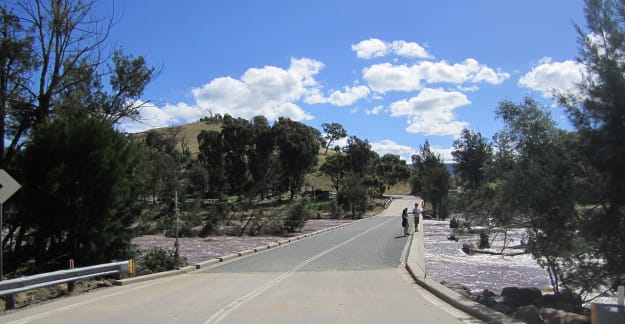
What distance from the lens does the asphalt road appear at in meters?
8.48

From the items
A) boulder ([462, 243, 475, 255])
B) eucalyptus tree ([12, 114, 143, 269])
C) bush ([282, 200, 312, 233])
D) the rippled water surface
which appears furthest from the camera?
bush ([282, 200, 312, 233])

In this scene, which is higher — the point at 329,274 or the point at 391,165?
the point at 391,165

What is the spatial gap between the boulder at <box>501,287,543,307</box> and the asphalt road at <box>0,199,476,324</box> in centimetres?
166

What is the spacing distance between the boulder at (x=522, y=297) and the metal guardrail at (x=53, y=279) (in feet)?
31.6

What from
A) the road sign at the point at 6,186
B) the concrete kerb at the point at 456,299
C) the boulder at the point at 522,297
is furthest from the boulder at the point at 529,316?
the road sign at the point at 6,186

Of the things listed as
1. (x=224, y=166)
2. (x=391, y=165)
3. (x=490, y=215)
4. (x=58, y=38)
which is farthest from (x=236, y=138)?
(x=490, y=215)

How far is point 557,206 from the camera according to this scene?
9.90 meters

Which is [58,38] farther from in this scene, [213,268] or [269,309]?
[269,309]

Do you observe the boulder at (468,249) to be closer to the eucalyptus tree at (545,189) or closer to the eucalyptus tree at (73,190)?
the eucalyptus tree at (545,189)

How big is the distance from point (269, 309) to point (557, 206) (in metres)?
5.99

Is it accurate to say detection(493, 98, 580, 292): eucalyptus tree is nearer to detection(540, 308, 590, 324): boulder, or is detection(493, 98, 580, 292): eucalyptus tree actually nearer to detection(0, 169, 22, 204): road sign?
detection(540, 308, 590, 324): boulder

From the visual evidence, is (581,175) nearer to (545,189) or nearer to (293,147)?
(545,189)

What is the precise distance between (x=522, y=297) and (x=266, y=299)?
5410 millimetres

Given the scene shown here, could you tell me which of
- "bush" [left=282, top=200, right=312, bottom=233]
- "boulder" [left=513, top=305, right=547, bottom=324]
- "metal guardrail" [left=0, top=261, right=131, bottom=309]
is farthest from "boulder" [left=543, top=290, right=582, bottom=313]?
"bush" [left=282, top=200, right=312, bottom=233]
